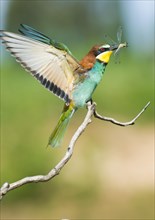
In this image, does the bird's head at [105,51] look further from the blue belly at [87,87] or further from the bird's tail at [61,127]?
the bird's tail at [61,127]

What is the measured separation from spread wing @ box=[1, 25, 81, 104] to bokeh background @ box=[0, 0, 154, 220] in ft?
12.9

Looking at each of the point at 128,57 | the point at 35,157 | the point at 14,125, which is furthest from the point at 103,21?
the point at 35,157

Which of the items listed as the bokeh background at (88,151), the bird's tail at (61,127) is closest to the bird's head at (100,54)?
the bird's tail at (61,127)

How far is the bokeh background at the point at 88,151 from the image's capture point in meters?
7.26

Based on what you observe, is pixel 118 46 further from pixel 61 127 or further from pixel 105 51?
pixel 61 127

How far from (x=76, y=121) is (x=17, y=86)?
98cm

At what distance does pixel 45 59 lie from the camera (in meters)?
2.32

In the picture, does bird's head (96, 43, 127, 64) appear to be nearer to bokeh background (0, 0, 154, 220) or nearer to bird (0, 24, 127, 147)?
bird (0, 24, 127, 147)

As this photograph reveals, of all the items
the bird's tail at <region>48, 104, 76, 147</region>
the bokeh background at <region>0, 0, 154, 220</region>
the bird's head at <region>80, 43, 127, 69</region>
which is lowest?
the bokeh background at <region>0, 0, 154, 220</region>

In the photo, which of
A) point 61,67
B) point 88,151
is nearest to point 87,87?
point 61,67

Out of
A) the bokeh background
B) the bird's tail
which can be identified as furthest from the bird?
the bokeh background

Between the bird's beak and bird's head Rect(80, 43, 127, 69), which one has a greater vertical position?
the bird's beak

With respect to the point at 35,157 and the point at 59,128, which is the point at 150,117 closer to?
the point at 35,157

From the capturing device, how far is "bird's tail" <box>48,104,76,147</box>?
2.32 m
